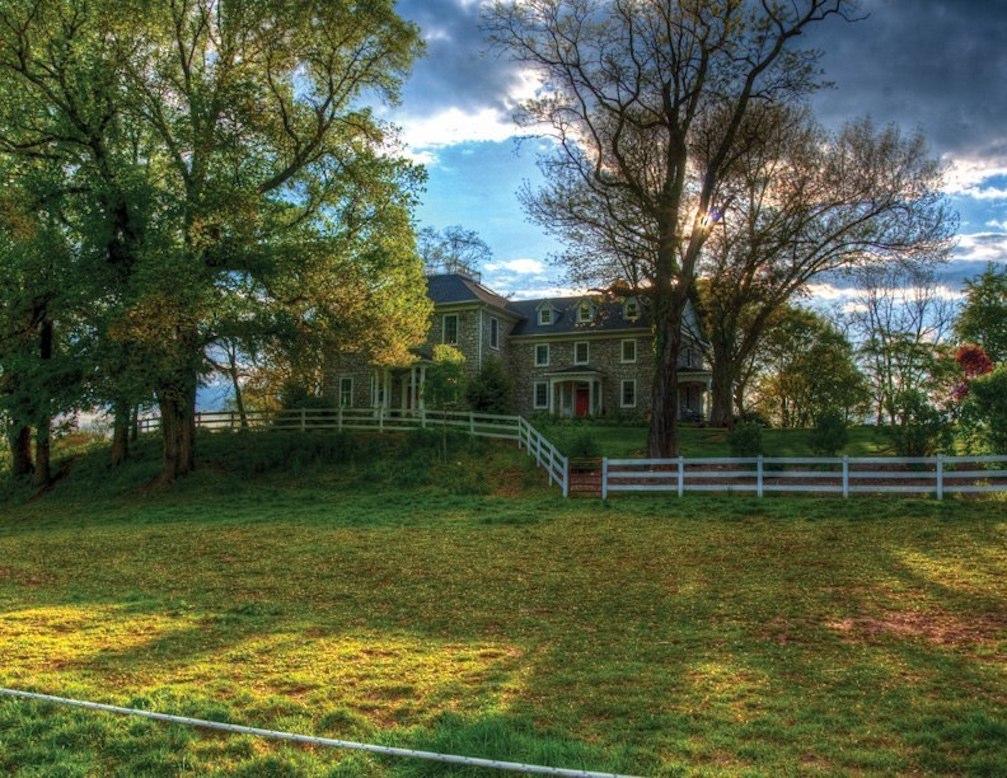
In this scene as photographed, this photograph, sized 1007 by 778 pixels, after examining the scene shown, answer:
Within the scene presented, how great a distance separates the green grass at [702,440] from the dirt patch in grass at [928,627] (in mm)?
13427

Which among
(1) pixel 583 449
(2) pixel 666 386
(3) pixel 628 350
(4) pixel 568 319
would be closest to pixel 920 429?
(2) pixel 666 386

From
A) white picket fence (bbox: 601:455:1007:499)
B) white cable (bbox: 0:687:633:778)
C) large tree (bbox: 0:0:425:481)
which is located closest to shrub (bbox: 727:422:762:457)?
white picket fence (bbox: 601:455:1007:499)

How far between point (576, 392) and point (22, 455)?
79.0 ft

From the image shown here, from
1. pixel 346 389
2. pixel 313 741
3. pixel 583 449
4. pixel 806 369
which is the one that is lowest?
pixel 313 741

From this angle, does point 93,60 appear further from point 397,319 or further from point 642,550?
point 642,550

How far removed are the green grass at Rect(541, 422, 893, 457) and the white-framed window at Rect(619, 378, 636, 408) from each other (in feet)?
12.3

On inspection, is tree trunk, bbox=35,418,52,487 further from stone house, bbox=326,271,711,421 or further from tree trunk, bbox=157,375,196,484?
stone house, bbox=326,271,711,421

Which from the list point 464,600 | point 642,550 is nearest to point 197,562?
point 464,600

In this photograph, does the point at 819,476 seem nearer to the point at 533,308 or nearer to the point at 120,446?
the point at 120,446

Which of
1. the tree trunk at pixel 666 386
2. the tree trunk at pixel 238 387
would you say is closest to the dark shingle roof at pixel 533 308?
the tree trunk at pixel 238 387

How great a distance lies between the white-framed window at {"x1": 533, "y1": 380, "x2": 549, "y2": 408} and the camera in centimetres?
3891

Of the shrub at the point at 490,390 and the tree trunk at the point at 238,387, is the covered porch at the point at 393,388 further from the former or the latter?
the tree trunk at the point at 238,387

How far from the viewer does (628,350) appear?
37719 mm

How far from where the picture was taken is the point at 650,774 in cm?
449
